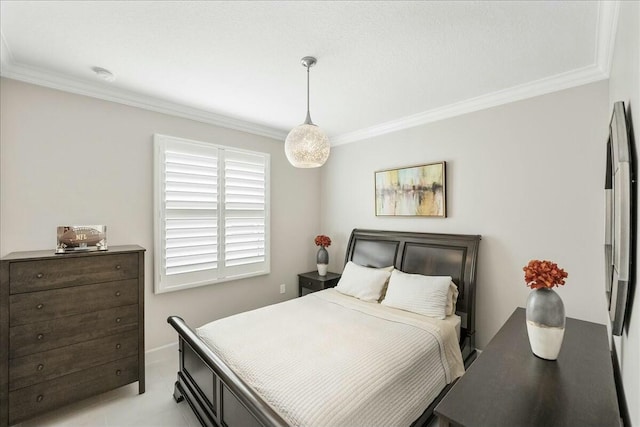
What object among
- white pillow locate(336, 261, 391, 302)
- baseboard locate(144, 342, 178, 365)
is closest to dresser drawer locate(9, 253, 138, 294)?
baseboard locate(144, 342, 178, 365)

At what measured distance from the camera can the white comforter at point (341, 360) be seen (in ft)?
4.74

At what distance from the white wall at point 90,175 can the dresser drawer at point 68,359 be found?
0.60m

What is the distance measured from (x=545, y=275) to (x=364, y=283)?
178 cm

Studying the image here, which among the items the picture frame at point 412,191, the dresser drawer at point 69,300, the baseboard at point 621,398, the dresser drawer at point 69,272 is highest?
the picture frame at point 412,191

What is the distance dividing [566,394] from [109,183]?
11.8 ft

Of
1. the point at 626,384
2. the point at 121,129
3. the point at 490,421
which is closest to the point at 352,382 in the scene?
the point at 490,421

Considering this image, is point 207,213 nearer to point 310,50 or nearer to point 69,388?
point 69,388

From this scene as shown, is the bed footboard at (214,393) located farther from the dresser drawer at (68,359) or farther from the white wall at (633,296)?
the white wall at (633,296)

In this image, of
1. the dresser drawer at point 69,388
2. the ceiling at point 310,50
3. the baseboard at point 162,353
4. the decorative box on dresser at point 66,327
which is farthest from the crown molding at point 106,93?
the baseboard at point 162,353

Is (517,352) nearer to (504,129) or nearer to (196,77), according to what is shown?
(504,129)

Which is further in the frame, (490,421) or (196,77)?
(196,77)

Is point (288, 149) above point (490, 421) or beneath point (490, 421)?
above

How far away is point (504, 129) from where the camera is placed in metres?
2.73

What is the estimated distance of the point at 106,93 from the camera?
2650mm
